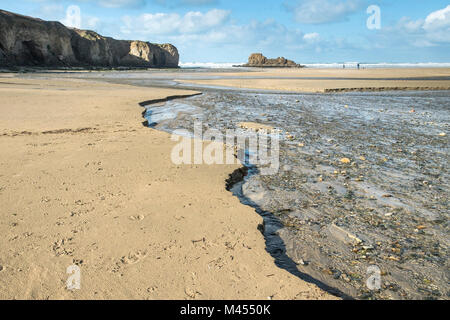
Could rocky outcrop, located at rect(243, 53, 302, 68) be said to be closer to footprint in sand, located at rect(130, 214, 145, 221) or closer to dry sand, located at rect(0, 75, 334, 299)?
dry sand, located at rect(0, 75, 334, 299)

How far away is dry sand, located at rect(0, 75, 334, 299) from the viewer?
2.35 m

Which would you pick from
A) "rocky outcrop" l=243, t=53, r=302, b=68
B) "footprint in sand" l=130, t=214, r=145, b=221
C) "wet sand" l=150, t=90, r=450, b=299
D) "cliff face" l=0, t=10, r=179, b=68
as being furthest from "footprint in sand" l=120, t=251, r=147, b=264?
"rocky outcrop" l=243, t=53, r=302, b=68

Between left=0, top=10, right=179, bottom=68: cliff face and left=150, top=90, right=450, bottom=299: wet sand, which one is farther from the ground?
left=0, top=10, right=179, bottom=68: cliff face

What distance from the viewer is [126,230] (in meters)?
3.12

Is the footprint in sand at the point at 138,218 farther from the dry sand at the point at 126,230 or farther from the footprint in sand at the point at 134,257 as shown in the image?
the footprint in sand at the point at 134,257

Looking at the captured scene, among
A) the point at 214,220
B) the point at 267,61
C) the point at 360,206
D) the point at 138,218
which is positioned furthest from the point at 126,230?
the point at 267,61

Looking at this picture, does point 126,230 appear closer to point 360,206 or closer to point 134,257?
point 134,257

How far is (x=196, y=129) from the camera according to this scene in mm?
8469

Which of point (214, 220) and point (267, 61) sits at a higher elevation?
point (267, 61)

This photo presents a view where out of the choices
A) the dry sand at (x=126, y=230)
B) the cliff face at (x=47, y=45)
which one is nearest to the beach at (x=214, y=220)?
the dry sand at (x=126, y=230)

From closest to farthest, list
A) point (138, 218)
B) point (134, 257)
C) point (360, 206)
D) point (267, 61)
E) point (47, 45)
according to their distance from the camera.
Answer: point (134, 257) < point (138, 218) < point (360, 206) < point (47, 45) < point (267, 61)
